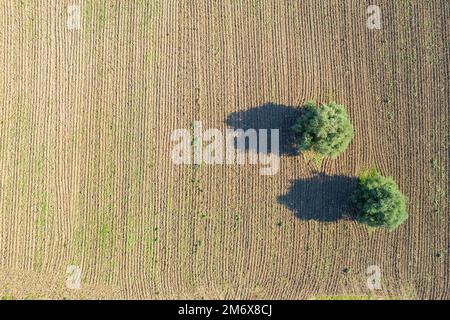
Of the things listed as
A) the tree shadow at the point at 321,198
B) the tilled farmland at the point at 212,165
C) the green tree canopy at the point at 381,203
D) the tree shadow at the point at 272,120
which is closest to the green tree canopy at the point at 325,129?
the tree shadow at the point at 272,120

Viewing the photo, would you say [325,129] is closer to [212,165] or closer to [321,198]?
[321,198]

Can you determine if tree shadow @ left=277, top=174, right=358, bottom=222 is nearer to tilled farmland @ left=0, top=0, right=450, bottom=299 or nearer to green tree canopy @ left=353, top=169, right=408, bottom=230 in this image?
tilled farmland @ left=0, top=0, right=450, bottom=299

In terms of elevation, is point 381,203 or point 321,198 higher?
point 321,198

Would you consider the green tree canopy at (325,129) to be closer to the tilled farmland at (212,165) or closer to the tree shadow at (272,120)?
the tree shadow at (272,120)

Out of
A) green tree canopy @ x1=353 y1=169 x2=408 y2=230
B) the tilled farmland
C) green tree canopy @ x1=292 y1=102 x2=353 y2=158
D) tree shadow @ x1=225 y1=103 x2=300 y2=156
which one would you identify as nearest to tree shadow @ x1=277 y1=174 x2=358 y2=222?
the tilled farmland

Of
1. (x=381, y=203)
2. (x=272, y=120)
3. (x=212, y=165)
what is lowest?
(x=381, y=203)

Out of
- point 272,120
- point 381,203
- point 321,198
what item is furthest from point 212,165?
point 381,203
